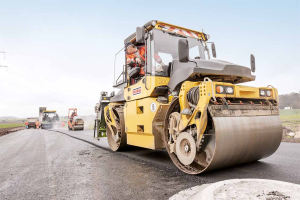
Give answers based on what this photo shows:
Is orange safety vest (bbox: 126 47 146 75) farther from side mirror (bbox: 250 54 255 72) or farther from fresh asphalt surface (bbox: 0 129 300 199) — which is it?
side mirror (bbox: 250 54 255 72)

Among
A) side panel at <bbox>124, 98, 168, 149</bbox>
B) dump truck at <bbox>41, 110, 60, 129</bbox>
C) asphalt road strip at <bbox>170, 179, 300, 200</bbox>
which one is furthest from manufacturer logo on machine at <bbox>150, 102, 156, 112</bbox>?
dump truck at <bbox>41, 110, 60, 129</bbox>

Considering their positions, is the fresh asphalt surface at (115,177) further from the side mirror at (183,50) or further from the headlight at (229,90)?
the side mirror at (183,50)

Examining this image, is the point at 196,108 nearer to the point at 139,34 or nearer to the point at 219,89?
the point at 219,89

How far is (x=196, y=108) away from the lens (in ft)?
10.2

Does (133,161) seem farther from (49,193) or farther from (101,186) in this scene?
(49,193)

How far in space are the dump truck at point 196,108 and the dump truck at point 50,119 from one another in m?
29.1

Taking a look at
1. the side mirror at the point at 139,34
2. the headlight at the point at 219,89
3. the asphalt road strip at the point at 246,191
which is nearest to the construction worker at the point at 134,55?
the side mirror at the point at 139,34

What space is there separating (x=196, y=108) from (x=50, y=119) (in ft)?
106

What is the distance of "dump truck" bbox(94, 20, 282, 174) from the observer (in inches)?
119

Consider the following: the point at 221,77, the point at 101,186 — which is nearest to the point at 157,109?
the point at 221,77

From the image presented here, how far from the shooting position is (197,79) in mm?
3609

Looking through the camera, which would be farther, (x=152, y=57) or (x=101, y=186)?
(x=152, y=57)

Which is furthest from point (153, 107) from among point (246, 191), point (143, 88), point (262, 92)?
point (246, 191)

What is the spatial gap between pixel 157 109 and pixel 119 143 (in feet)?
7.47
